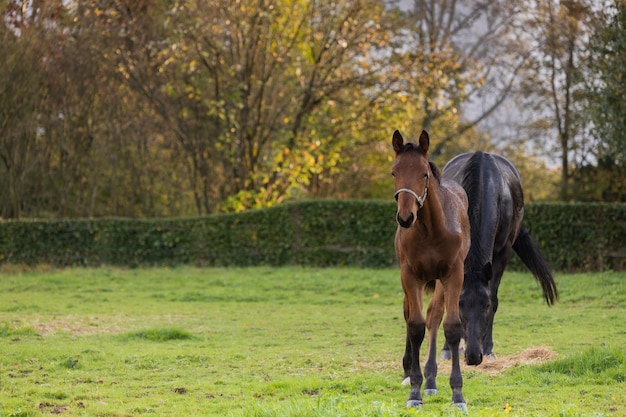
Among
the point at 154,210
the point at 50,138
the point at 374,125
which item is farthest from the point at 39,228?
the point at 374,125

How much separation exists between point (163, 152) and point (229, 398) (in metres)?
21.5

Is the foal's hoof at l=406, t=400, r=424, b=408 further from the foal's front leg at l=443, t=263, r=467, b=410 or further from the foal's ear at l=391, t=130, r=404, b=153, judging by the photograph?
the foal's ear at l=391, t=130, r=404, b=153

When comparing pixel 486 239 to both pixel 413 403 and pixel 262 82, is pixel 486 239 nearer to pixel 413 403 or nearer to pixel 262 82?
pixel 413 403

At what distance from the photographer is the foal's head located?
6305 mm

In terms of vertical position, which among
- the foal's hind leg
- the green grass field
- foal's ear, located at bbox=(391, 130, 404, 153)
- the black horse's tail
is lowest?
the green grass field

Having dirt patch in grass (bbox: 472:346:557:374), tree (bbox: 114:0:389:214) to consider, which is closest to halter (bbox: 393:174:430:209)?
dirt patch in grass (bbox: 472:346:557:374)

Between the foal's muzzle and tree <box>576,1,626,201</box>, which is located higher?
tree <box>576,1,626,201</box>

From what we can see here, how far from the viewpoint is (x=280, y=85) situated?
25.5 metres

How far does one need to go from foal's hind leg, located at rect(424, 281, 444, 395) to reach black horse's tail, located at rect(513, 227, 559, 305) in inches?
127

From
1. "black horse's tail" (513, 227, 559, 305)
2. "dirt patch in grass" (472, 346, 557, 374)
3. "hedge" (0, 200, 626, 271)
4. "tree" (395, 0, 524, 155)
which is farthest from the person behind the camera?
"tree" (395, 0, 524, 155)

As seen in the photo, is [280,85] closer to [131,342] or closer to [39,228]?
[39,228]

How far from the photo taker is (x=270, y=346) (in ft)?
35.7

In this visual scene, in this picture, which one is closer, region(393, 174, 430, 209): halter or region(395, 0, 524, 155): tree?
region(393, 174, 430, 209): halter

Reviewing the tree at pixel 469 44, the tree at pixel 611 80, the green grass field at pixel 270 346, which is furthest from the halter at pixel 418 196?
the tree at pixel 469 44
